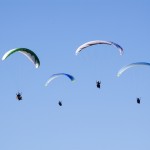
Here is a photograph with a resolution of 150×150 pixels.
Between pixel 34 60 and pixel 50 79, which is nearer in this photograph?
pixel 34 60

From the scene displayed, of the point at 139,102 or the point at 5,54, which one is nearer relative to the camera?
the point at 5,54

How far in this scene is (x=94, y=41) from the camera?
87312 mm

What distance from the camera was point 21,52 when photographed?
280 ft

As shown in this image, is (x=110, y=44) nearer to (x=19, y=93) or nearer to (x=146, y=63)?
(x=146, y=63)

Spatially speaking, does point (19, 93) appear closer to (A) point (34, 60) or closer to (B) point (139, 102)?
(A) point (34, 60)

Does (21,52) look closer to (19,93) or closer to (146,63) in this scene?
(19,93)

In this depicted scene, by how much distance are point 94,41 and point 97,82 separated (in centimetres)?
450

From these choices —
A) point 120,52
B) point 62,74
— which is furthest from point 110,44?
point 62,74

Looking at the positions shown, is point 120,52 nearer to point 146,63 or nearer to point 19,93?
point 146,63

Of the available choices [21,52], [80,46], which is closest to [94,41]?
[80,46]

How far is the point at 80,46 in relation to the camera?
8831 centimetres

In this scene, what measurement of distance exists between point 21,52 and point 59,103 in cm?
1010

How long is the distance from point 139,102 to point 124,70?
4.13m

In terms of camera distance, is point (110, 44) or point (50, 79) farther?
point (50, 79)
